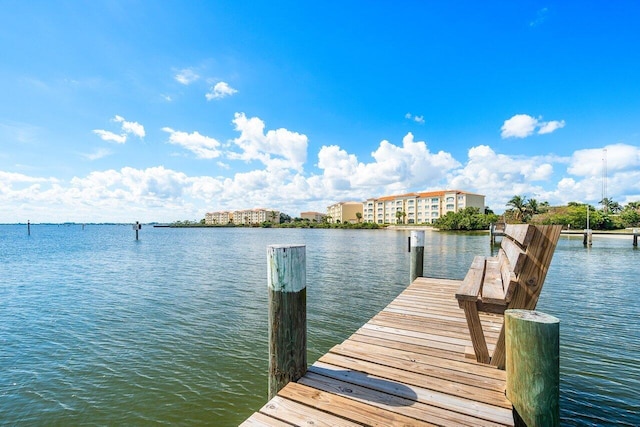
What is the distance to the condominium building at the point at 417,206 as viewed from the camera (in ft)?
306

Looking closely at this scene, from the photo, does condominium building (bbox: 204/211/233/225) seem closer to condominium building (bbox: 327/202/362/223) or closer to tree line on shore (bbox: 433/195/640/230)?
condominium building (bbox: 327/202/362/223)

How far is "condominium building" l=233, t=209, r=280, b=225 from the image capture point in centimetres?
16675

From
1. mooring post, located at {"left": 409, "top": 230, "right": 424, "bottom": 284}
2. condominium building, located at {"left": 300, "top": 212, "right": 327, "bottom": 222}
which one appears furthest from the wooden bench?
condominium building, located at {"left": 300, "top": 212, "right": 327, "bottom": 222}

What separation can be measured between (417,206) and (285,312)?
4269 inches

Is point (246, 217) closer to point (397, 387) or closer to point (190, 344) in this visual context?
point (190, 344)

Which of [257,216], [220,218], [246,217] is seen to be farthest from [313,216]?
[220,218]

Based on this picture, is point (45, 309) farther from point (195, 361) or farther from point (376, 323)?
point (376, 323)

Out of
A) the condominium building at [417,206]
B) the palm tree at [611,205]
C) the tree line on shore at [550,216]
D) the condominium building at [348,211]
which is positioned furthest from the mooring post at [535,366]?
the condominium building at [348,211]

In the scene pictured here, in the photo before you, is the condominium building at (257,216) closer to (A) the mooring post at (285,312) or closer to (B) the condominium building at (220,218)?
(B) the condominium building at (220,218)

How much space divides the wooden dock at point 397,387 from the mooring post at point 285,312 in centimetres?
20

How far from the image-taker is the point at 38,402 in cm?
453

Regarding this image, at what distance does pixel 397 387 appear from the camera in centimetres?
289

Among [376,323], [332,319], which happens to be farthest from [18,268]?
[376,323]

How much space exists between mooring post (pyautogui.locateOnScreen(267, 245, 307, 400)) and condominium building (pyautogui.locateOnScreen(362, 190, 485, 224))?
321 ft
